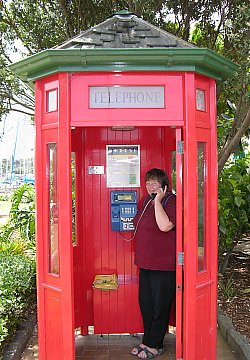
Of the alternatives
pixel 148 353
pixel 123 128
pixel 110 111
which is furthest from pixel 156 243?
pixel 110 111

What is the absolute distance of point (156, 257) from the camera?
4516 mm

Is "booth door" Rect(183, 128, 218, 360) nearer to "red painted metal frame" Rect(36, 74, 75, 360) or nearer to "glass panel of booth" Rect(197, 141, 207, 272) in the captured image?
"glass panel of booth" Rect(197, 141, 207, 272)

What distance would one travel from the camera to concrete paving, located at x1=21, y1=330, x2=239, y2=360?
15.7 feet

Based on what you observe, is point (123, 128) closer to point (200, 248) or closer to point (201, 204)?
point (201, 204)

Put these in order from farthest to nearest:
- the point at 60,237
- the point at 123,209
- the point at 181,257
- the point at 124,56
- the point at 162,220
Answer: the point at 123,209, the point at 162,220, the point at 181,257, the point at 60,237, the point at 124,56

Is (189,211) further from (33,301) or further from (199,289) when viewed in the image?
(33,301)

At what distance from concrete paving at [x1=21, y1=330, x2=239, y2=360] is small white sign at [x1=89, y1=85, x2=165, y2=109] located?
2598 millimetres

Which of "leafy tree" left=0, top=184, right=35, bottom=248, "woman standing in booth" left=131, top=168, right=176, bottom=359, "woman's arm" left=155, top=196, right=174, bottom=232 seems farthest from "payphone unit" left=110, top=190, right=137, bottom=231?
"leafy tree" left=0, top=184, right=35, bottom=248

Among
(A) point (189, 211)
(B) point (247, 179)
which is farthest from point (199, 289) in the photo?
(B) point (247, 179)

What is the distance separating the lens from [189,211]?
392 centimetres

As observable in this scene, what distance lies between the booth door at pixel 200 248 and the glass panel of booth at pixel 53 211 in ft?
3.68

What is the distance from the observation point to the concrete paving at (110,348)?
478 centimetres

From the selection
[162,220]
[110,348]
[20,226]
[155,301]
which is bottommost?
[110,348]

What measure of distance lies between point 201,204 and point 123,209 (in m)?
1.13
